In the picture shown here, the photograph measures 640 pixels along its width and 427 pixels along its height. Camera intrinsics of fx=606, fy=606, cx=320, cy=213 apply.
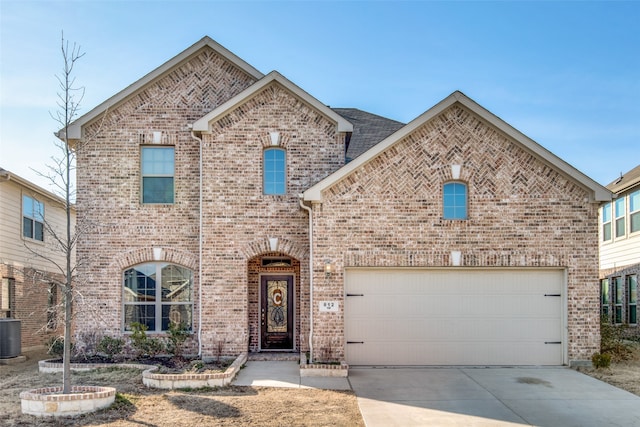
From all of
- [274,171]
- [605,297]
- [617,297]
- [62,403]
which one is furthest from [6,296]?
[605,297]

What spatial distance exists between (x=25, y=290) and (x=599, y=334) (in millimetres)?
16900

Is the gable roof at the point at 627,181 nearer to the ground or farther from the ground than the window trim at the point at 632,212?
farther from the ground

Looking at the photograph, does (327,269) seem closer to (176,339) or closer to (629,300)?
(176,339)

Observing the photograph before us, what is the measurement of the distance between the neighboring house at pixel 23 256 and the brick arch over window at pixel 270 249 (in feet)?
20.8

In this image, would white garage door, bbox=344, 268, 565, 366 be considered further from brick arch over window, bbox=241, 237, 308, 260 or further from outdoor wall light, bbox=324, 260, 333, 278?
brick arch over window, bbox=241, 237, 308, 260

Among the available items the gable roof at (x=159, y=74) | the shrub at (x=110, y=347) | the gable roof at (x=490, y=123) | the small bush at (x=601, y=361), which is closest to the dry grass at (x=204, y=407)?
the shrub at (x=110, y=347)

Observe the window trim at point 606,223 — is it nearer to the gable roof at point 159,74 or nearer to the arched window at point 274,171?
the arched window at point 274,171

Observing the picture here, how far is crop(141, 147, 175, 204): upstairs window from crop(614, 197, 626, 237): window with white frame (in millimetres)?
15217

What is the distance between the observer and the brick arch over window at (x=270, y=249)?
14914 mm

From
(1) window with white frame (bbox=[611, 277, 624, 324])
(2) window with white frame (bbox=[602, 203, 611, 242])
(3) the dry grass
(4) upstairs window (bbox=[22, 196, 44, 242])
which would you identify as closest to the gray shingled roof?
(3) the dry grass

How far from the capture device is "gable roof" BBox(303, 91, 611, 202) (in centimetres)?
1377

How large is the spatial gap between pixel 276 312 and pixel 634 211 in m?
12.5

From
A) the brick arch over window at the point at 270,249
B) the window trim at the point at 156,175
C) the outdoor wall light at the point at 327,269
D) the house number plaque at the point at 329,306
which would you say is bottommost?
the house number plaque at the point at 329,306

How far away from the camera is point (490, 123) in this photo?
14062 millimetres
